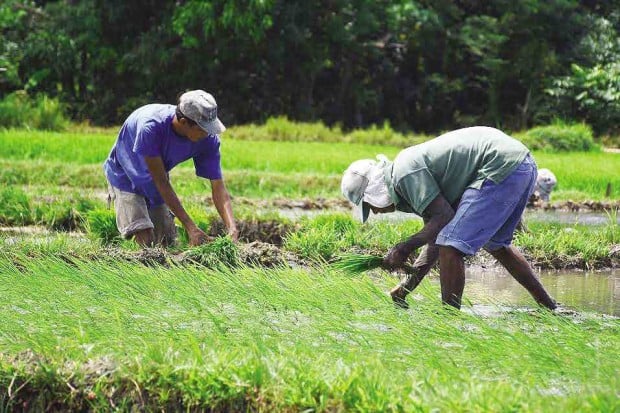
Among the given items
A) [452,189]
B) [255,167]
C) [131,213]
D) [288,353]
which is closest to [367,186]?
[452,189]

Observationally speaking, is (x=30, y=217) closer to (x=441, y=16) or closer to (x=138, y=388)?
(x=138, y=388)

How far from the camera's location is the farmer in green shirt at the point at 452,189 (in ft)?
16.1

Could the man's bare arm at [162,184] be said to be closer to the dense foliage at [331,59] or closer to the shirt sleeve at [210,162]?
the shirt sleeve at [210,162]

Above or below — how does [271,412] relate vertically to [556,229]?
above

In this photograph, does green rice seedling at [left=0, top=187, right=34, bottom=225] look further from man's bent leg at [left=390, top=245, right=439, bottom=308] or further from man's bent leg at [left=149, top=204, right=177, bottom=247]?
man's bent leg at [left=390, top=245, right=439, bottom=308]

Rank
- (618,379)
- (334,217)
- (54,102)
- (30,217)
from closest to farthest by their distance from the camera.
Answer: (618,379)
(334,217)
(30,217)
(54,102)

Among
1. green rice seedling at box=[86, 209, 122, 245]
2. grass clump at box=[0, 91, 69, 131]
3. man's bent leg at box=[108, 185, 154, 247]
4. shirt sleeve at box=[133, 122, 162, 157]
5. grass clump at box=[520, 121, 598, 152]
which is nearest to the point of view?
shirt sleeve at box=[133, 122, 162, 157]

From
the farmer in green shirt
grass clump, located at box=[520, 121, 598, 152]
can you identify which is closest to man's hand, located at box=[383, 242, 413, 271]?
the farmer in green shirt

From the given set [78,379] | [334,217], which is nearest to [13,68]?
[334,217]

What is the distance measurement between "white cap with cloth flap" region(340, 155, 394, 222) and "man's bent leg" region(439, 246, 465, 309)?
0.33 meters

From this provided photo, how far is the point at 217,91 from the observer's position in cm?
2173

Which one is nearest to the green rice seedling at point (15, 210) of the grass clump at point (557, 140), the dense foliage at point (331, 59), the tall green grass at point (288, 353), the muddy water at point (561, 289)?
the muddy water at point (561, 289)

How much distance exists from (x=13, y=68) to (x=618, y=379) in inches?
706

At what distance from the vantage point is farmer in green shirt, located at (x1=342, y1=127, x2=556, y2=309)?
490 centimetres
